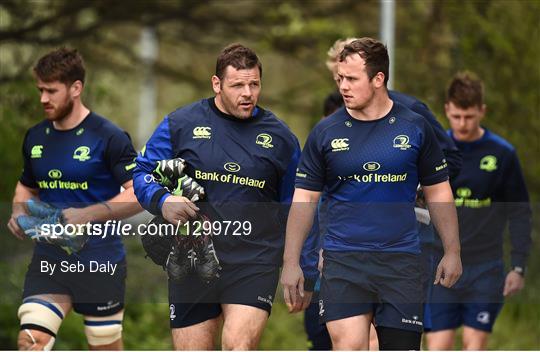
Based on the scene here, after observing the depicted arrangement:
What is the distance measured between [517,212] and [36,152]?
3.67 meters

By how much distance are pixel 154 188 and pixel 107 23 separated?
25.2 ft

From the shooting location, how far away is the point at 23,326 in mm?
8367

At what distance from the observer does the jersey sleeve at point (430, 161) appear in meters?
7.38

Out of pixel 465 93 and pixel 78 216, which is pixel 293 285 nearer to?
pixel 78 216

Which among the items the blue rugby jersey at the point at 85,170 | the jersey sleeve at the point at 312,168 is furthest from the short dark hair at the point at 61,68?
the jersey sleeve at the point at 312,168

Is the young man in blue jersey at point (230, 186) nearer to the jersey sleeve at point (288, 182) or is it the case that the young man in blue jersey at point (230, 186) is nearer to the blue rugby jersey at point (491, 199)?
the jersey sleeve at point (288, 182)

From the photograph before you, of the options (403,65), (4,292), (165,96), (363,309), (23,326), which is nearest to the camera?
(363,309)

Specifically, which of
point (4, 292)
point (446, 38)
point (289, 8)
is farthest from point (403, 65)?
point (4, 292)

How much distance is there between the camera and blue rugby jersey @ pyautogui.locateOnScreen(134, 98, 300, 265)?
7.62 meters

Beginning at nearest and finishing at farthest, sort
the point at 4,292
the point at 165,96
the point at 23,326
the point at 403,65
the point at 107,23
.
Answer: the point at 23,326, the point at 4,292, the point at 107,23, the point at 403,65, the point at 165,96

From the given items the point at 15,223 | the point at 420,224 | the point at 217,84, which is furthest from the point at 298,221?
the point at 15,223

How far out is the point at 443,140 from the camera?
27.9 feet

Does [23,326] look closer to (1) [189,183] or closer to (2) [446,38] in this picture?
(1) [189,183]

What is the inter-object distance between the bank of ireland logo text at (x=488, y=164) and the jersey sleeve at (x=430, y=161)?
247cm
